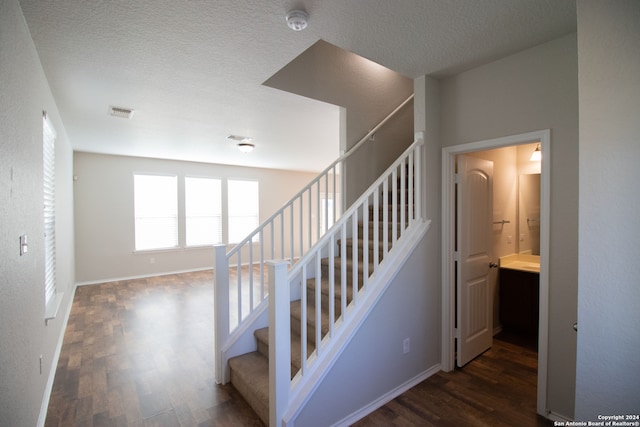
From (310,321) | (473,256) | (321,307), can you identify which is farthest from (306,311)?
(473,256)

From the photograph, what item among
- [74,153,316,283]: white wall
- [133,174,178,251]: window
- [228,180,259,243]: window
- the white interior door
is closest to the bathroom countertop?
the white interior door

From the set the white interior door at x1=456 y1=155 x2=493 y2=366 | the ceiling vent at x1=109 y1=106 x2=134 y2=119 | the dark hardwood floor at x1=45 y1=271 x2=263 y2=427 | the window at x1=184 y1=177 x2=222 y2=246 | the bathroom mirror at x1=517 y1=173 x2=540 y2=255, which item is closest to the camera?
the dark hardwood floor at x1=45 y1=271 x2=263 y2=427

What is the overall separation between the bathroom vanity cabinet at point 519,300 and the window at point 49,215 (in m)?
4.63

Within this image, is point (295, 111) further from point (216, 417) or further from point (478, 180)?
point (216, 417)

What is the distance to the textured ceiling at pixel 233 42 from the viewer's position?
1627 millimetres

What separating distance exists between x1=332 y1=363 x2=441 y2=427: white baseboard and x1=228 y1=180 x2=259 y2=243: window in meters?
6.03

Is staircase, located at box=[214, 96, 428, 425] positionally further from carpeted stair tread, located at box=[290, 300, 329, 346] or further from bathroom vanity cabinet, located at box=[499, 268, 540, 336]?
bathroom vanity cabinet, located at box=[499, 268, 540, 336]

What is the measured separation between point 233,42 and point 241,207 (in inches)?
239

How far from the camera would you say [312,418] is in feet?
5.92

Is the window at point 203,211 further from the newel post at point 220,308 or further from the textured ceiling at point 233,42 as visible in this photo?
the newel post at point 220,308

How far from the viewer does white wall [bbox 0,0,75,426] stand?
1358 millimetres

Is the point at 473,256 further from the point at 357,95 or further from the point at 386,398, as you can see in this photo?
the point at 357,95

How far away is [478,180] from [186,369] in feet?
11.3

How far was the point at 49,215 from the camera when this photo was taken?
2.86 metres
